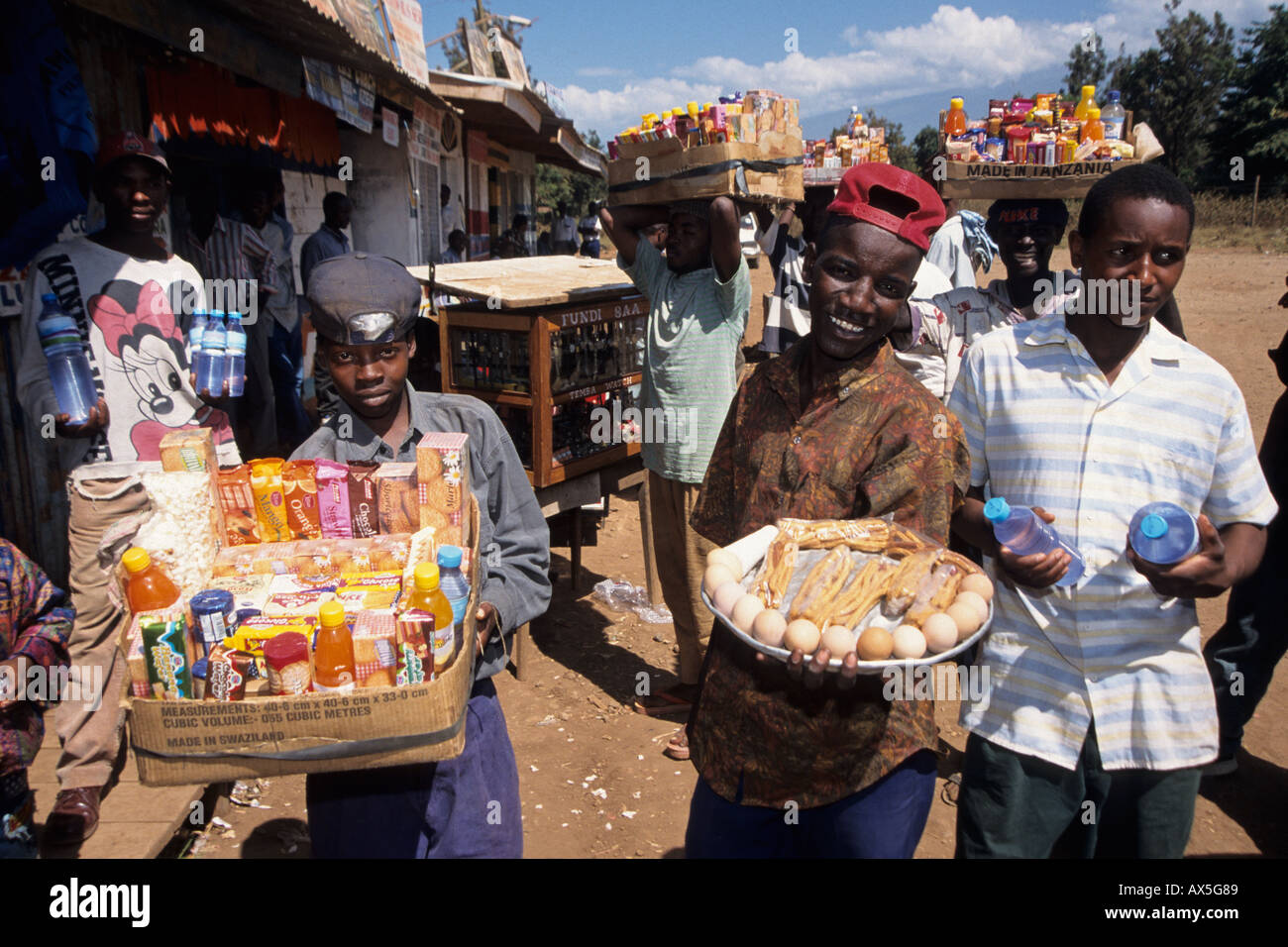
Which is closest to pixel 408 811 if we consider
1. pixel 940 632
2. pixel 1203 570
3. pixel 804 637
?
pixel 804 637

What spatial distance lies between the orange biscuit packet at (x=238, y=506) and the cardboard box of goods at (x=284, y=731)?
0.46 metres

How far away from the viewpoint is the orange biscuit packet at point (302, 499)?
1984 millimetres

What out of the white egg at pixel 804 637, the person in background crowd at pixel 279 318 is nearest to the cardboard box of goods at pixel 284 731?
the white egg at pixel 804 637

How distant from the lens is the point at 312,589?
1.87 m

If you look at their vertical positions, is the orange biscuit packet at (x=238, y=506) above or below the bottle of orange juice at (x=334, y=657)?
above

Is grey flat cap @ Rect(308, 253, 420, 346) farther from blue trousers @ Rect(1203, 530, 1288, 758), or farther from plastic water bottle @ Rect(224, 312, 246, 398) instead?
blue trousers @ Rect(1203, 530, 1288, 758)

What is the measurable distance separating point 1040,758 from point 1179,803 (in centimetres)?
33

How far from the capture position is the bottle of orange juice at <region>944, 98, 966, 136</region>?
181 inches

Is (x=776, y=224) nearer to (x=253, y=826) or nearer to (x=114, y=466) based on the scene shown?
(x=114, y=466)

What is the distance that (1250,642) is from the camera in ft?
12.2

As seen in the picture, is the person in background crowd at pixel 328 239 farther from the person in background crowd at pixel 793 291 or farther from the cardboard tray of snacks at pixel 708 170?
the person in background crowd at pixel 793 291

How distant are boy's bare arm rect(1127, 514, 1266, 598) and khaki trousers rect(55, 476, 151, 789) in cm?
351

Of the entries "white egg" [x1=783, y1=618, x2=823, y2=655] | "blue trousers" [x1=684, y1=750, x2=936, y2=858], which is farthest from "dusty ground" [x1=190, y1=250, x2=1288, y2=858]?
"white egg" [x1=783, y1=618, x2=823, y2=655]

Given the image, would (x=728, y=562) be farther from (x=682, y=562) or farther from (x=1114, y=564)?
(x=682, y=562)
